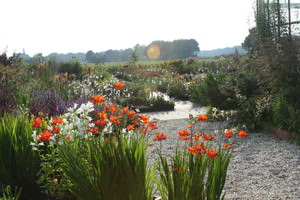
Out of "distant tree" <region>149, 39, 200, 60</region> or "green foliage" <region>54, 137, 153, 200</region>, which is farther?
"distant tree" <region>149, 39, 200, 60</region>

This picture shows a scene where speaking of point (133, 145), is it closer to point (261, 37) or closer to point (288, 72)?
point (288, 72)

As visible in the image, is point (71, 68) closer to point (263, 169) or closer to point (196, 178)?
point (263, 169)

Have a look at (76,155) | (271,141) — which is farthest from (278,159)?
(76,155)

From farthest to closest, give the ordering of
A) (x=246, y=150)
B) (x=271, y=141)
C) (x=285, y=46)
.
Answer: (x=285, y=46) → (x=271, y=141) → (x=246, y=150)

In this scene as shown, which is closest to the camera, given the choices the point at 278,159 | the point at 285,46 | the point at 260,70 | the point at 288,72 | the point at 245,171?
the point at 245,171

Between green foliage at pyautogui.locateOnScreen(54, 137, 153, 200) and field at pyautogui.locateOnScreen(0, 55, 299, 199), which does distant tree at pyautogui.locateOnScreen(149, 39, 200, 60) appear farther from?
green foliage at pyautogui.locateOnScreen(54, 137, 153, 200)

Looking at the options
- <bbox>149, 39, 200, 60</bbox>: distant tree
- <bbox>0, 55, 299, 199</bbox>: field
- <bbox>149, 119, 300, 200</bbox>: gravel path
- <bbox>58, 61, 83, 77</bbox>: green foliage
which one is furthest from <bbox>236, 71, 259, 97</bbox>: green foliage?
<bbox>149, 39, 200, 60</bbox>: distant tree

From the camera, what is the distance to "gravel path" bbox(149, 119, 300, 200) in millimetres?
3383

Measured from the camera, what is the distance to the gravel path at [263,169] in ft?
11.1

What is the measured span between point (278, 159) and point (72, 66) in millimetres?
17339

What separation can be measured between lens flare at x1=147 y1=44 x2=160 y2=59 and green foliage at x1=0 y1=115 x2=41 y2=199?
87.3 m

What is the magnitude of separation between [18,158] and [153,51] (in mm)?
91294

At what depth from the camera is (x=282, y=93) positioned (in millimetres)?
5652

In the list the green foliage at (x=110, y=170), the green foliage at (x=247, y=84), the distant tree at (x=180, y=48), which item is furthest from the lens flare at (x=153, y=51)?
the green foliage at (x=110, y=170)
